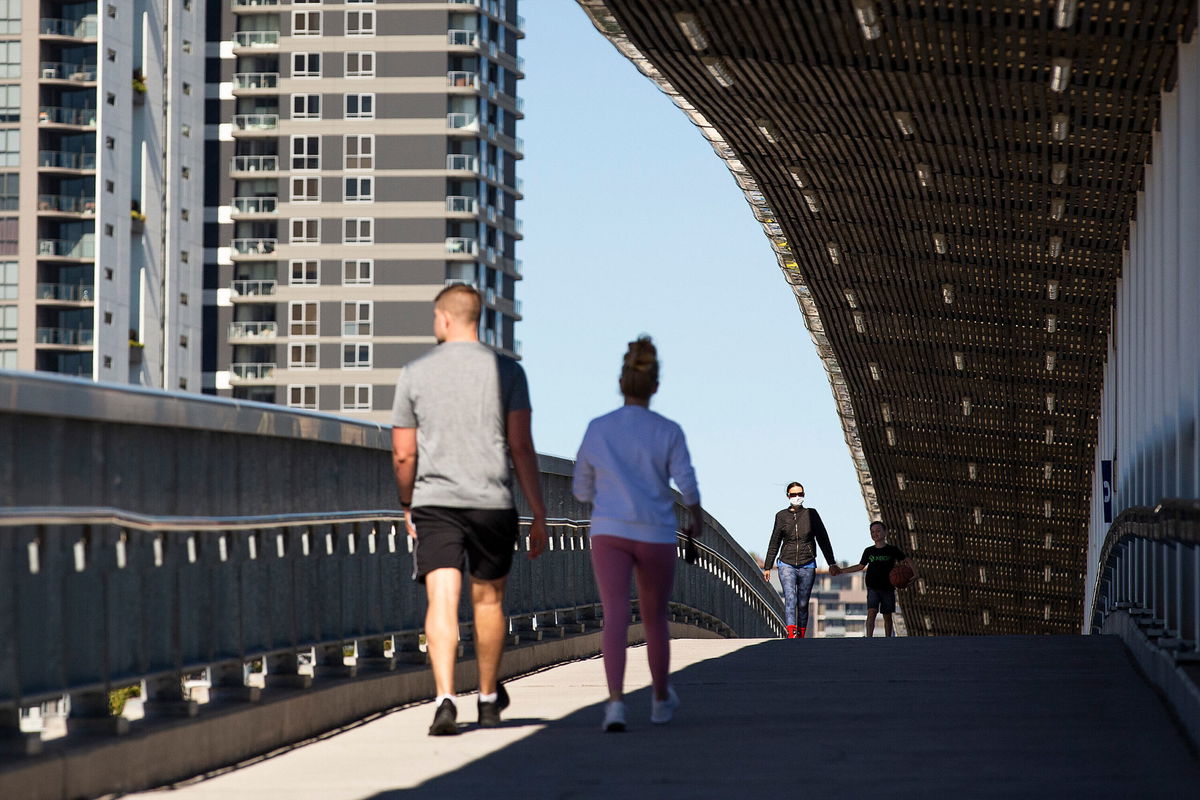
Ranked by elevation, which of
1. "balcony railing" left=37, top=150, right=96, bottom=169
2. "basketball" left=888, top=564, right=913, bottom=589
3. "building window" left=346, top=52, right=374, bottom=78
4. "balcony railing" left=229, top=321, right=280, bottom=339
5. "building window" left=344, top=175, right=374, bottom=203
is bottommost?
"basketball" left=888, top=564, right=913, bottom=589

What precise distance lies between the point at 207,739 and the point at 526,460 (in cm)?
198

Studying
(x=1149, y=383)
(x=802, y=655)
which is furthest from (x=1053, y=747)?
(x=1149, y=383)

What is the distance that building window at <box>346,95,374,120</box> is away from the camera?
105688 mm

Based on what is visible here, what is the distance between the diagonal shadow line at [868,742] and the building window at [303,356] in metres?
93.8

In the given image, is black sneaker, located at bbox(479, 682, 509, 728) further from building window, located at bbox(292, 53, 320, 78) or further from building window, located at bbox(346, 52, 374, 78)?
building window, located at bbox(292, 53, 320, 78)

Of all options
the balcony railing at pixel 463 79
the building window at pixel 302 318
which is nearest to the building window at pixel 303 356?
the building window at pixel 302 318

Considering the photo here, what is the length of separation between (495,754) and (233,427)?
1643 millimetres

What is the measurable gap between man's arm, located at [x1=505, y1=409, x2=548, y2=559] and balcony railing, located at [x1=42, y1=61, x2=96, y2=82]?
3093 inches

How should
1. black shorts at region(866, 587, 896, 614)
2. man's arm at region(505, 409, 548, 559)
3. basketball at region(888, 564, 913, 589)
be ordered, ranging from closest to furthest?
man's arm at region(505, 409, 548, 559) < basketball at region(888, 564, 913, 589) < black shorts at region(866, 587, 896, 614)


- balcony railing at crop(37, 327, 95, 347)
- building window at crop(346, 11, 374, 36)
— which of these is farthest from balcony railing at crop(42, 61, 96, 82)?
building window at crop(346, 11, 374, 36)

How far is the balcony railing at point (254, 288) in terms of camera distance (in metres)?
105

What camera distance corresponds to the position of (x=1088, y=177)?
31312 mm

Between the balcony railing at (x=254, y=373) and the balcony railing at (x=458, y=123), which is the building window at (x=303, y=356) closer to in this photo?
the balcony railing at (x=254, y=373)

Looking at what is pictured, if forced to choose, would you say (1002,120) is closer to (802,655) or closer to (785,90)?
(785,90)
